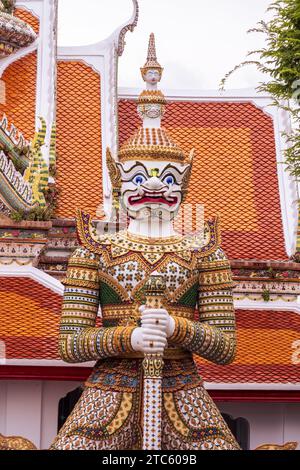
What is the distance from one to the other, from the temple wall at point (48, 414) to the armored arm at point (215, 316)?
2398 mm

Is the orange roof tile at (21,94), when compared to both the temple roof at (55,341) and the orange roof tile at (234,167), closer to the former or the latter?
the orange roof tile at (234,167)

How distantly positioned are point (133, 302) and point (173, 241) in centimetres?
63

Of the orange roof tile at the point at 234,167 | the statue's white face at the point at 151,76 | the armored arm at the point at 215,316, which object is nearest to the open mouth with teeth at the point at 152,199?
the armored arm at the point at 215,316

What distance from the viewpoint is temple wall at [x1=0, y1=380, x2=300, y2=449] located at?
11.0 metres

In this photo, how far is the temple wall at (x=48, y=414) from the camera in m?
11.0

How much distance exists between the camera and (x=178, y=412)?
350 inches

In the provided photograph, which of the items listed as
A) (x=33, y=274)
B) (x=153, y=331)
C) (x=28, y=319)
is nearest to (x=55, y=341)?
(x=28, y=319)

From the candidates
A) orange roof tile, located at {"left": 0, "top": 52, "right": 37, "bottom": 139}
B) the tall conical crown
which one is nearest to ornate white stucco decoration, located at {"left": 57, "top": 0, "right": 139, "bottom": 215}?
orange roof tile, located at {"left": 0, "top": 52, "right": 37, "bottom": 139}

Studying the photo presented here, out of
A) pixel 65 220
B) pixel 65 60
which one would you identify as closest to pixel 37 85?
pixel 65 60

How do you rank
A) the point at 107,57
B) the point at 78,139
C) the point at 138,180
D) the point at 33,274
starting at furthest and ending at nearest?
the point at 107,57 < the point at 78,139 < the point at 33,274 < the point at 138,180

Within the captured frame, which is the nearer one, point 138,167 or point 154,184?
point 154,184

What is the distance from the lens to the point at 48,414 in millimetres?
11133

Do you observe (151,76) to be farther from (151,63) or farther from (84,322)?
(84,322)

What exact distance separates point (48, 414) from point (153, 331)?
2.95 meters
